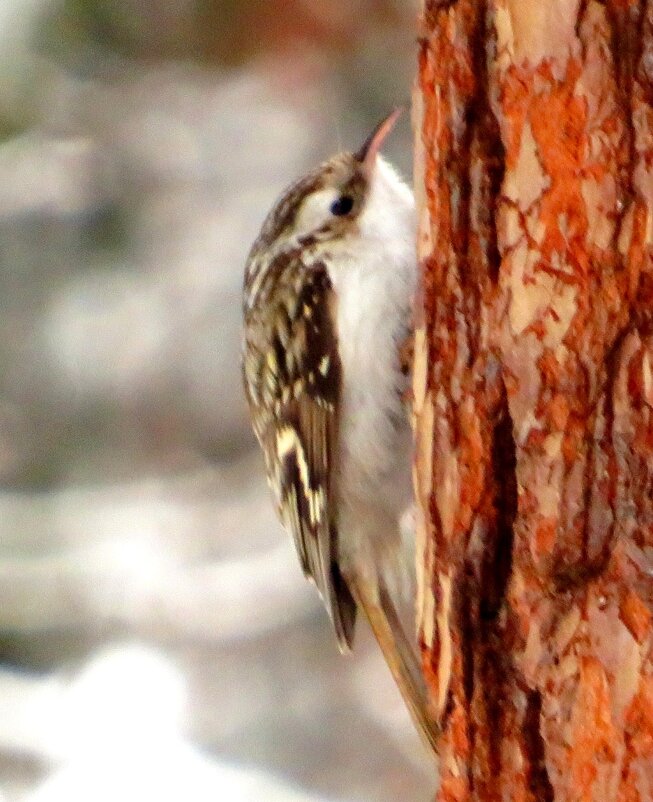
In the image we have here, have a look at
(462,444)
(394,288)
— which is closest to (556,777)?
(462,444)

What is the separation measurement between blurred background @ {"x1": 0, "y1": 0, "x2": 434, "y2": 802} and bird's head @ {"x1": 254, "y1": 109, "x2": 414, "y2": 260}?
0.30 meters

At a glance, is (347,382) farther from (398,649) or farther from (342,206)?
Result: (398,649)

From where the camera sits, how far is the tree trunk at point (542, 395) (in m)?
0.61

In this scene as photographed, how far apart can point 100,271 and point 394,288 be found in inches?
22.5

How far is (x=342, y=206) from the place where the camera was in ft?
3.69

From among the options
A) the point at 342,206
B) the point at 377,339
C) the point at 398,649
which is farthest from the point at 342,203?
the point at 398,649

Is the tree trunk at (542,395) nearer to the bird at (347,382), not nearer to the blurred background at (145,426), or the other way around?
the bird at (347,382)

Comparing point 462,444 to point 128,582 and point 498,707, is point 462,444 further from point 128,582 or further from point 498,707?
point 128,582

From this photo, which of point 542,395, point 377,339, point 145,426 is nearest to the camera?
point 542,395

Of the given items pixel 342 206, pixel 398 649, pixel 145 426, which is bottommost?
pixel 398 649

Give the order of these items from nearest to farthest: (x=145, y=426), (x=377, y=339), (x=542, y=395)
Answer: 1. (x=542, y=395)
2. (x=377, y=339)
3. (x=145, y=426)

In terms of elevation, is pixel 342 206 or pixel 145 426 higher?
pixel 342 206

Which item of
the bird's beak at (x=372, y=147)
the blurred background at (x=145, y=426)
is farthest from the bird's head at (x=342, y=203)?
the blurred background at (x=145, y=426)

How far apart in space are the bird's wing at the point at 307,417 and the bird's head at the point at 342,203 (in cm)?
4
